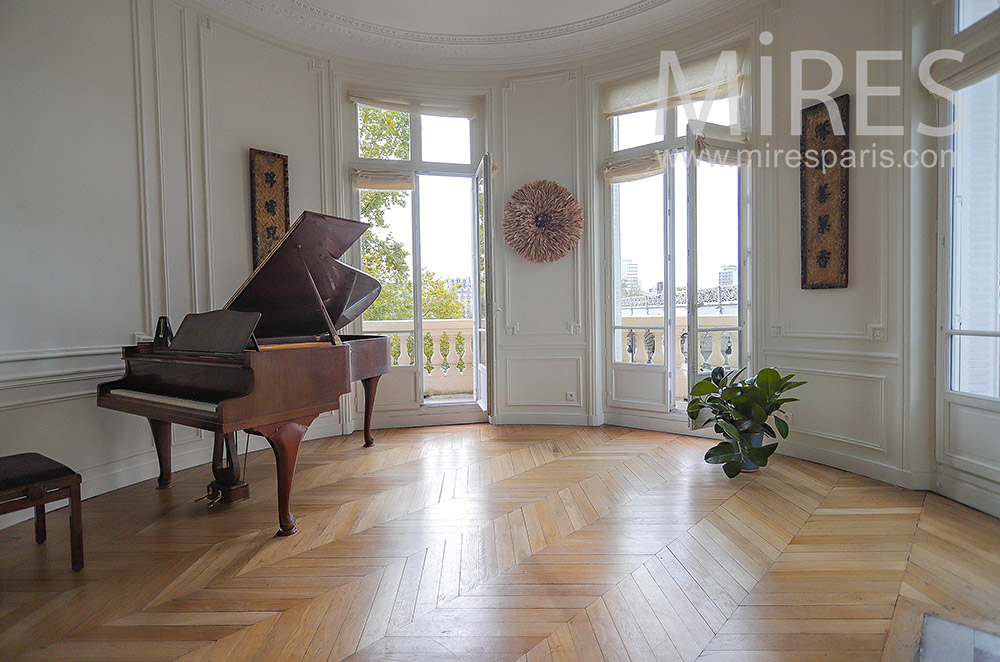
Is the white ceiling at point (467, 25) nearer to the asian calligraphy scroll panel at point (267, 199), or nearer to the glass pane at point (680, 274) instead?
the asian calligraphy scroll panel at point (267, 199)

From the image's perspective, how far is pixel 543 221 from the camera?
16.2 ft

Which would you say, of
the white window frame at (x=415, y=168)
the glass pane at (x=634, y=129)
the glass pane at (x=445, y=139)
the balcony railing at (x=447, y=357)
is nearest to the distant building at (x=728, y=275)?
the glass pane at (x=634, y=129)

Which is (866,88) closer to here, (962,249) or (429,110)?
(962,249)

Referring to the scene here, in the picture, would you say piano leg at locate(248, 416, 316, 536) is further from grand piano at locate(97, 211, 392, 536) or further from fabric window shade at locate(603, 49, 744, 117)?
fabric window shade at locate(603, 49, 744, 117)

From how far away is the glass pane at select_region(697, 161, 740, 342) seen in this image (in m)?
4.29

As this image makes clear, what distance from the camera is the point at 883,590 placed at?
209cm

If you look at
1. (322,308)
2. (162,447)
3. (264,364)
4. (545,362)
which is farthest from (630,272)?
(162,447)

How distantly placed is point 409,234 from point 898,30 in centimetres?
378

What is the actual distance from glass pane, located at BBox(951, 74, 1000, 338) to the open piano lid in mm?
3284

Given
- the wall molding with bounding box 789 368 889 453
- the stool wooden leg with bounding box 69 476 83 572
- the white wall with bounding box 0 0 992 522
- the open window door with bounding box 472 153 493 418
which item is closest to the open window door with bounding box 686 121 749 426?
the white wall with bounding box 0 0 992 522

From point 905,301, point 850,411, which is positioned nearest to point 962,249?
point 905,301

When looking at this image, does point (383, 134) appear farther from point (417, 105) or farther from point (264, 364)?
point (264, 364)

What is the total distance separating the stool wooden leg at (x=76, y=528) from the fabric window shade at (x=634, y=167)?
→ 4.28 m

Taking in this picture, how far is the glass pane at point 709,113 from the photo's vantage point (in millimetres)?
4280
